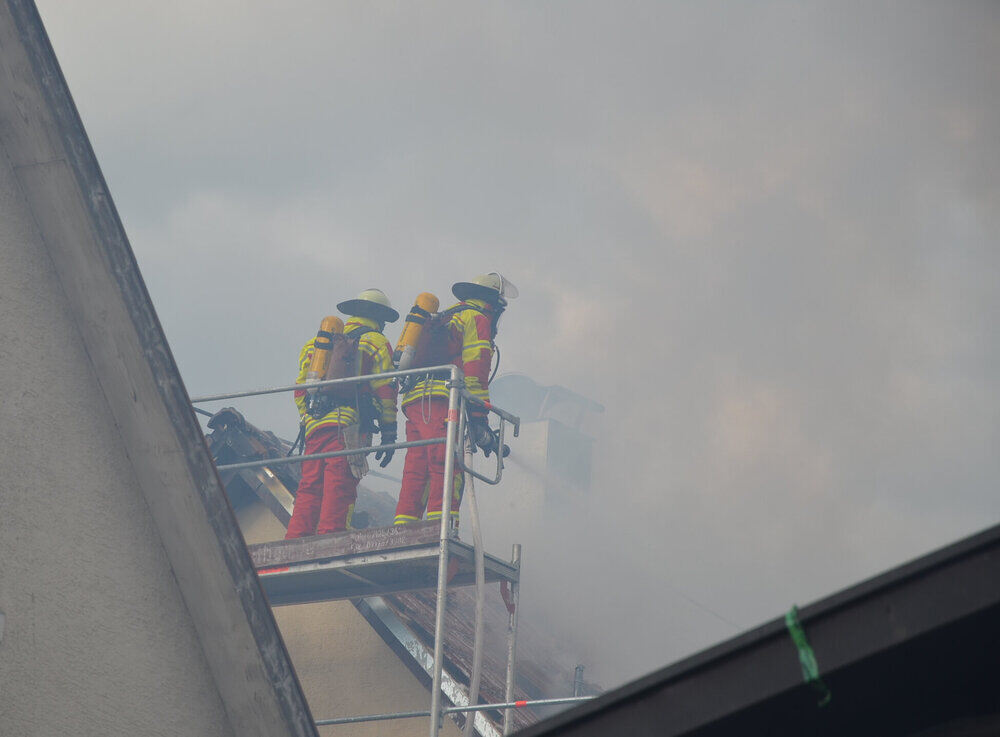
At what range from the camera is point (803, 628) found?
6.55 feet

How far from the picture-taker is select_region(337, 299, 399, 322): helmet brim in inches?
388

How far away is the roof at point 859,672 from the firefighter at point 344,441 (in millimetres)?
7170

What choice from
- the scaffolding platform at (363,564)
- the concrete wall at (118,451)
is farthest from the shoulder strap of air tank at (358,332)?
the concrete wall at (118,451)

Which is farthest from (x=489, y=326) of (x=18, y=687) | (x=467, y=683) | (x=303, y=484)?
(x=18, y=687)

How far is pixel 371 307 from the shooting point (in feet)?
32.4

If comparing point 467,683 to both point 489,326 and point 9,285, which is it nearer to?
point 489,326

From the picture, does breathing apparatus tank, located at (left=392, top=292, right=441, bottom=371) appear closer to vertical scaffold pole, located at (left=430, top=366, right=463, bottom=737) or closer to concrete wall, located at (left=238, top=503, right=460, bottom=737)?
vertical scaffold pole, located at (left=430, top=366, right=463, bottom=737)

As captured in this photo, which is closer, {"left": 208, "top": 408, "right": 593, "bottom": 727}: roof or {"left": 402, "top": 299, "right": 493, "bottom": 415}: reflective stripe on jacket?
{"left": 208, "top": 408, "right": 593, "bottom": 727}: roof

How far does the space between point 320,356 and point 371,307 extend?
2.06ft

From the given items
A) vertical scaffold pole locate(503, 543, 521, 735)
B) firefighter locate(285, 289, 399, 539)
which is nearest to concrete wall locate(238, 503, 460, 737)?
vertical scaffold pole locate(503, 543, 521, 735)

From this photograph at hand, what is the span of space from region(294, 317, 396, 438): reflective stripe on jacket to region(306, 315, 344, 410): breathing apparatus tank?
68 millimetres

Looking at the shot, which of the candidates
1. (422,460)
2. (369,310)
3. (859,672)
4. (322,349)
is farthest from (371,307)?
(859,672)

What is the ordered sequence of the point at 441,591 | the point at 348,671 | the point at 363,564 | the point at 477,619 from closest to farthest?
1. the point at 441,591
2. the point at 477,619
3. the point at 363,564
4. the point at 348,671

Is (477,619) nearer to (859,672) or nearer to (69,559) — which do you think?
(69,559)
